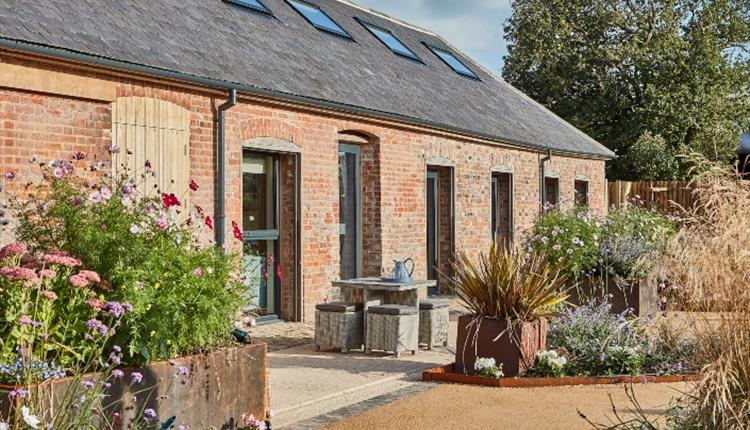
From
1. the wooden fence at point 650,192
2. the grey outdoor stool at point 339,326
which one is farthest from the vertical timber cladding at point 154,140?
the wooden fence at point 650,192

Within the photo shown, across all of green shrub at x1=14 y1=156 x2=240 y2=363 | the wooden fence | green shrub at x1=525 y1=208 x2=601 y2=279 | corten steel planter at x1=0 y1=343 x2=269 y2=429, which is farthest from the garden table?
the wooden fence

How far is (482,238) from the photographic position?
16938 mm

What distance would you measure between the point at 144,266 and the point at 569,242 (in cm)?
795

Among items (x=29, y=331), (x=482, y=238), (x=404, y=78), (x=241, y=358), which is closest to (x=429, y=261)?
(x=482, y=238)

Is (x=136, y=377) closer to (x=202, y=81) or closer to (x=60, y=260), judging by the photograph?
(x=60, y=260)

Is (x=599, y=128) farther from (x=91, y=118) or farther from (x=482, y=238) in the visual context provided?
(x=91, y=118)

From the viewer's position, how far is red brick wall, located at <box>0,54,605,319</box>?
8.47 meters

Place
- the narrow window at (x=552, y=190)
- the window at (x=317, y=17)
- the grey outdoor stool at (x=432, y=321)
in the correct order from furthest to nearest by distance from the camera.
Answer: the narrow window at (x=552, y=190) < the window at (x=317, y=17) < the grey outdoor stool at (x=432, y=321)

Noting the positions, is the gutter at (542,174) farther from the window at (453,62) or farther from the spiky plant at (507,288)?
the spiky plant at (507,288)

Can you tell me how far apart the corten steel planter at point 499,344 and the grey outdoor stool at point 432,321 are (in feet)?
5.39

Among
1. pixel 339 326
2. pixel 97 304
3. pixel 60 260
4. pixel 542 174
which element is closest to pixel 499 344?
pixel 339 326

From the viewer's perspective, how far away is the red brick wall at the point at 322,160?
27.8 ft

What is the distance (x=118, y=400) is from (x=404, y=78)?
11.9m

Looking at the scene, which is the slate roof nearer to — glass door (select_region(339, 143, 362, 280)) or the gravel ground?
glass door (select_region(339, 143, 362, 280))
